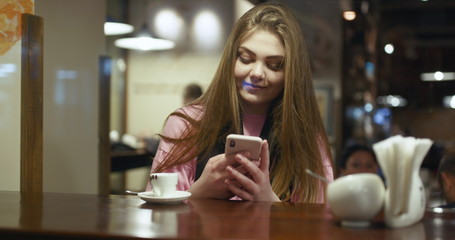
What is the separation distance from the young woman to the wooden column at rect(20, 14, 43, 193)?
2.01 feet

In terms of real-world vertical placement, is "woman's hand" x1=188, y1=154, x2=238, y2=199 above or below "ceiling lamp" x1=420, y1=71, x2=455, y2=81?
below

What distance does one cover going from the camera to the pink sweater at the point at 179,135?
1821mm

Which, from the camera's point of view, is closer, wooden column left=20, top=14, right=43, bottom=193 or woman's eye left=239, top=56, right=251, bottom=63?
woman's eye left=239, top=56, right=251, bottom=63

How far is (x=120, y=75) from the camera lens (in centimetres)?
545

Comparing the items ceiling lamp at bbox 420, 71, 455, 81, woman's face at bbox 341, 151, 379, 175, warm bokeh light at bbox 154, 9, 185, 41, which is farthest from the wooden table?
warm bokeh light at bbox 154, 9, 185, 41

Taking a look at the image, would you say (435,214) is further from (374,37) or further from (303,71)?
(374,37)

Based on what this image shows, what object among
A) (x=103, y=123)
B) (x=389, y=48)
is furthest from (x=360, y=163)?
(x=389, y=48)

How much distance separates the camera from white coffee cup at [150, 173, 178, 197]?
140 cm

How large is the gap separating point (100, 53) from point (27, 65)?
973 millimetres

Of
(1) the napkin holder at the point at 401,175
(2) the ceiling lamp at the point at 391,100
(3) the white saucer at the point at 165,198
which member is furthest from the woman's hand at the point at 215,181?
(2) the ceiling lamp at the point at 391,100

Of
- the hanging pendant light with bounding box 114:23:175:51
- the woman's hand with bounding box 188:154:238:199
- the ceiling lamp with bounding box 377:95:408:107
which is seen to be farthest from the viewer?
the hanging pendant light with bounding box 114:23:175:51

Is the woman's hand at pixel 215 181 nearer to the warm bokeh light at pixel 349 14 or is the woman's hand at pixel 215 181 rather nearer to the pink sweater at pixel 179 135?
the pink sweater at pixel 179 135

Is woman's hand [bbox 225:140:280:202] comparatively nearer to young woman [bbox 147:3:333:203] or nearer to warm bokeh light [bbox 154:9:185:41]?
young woman [bbox 147:3:333:203]

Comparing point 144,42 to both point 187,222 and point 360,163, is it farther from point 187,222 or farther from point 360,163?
point 187,222
